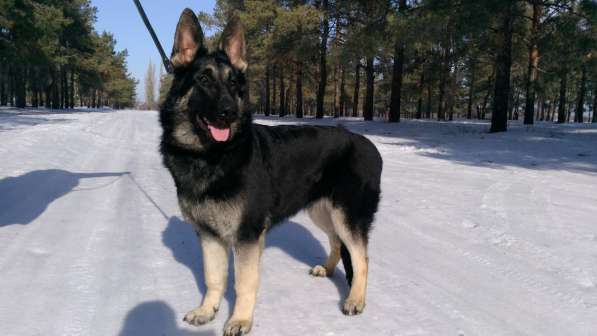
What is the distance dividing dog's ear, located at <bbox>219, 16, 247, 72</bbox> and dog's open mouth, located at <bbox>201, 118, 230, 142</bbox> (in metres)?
0.67

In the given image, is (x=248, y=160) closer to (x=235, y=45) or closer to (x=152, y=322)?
(x=235, y=45)

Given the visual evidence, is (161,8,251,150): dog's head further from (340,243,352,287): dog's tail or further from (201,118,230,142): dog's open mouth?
(340,243,352,287): dog's tail

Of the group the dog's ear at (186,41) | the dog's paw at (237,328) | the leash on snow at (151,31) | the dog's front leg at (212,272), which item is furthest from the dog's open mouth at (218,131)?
the leash on snow at (151,31)

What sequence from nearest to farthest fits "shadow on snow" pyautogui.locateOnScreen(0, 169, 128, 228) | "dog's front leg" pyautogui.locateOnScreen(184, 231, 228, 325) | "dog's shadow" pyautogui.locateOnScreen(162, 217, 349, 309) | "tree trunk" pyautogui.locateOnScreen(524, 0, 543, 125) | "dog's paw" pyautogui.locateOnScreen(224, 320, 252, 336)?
1. "dog's paw" pyautogui.locateOnScreen(224, 320, 252, 336)
2. "dog's front leg" pyautogui.locateOnScreen(184, 231, 228, 325)
3. "dog's shadow" pyautogui.locateOnScreen(162, 217, 349, 309)
4. "shadow on snow" pyautogui.locateOnScreen(0, 169, 128, 228)
5. "tree trunk" pyautogui.locateOnScreen(524, 0, 543, 125)

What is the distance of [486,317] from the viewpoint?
10.5 ft

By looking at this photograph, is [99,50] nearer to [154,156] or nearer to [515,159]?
[154,156]

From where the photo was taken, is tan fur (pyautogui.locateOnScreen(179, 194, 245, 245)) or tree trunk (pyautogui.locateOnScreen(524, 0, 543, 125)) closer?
tan fur (pyautogui.locateOnScreen(179, 194, 245, 245))

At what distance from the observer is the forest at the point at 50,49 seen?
25141mm

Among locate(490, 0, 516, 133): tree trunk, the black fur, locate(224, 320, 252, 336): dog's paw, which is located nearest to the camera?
locate(224, 320, 252, 336): dog's paw

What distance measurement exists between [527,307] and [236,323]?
247cm

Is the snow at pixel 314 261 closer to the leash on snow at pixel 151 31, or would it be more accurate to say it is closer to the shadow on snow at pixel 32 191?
the shadow on snow at pixel 32 191

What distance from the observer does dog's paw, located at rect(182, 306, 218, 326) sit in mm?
3121

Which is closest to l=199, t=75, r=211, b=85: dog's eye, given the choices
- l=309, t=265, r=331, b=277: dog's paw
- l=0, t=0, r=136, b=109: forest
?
l=309, t=265, r=331, b=277: dog's paw

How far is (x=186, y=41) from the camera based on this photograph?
3.36 m
